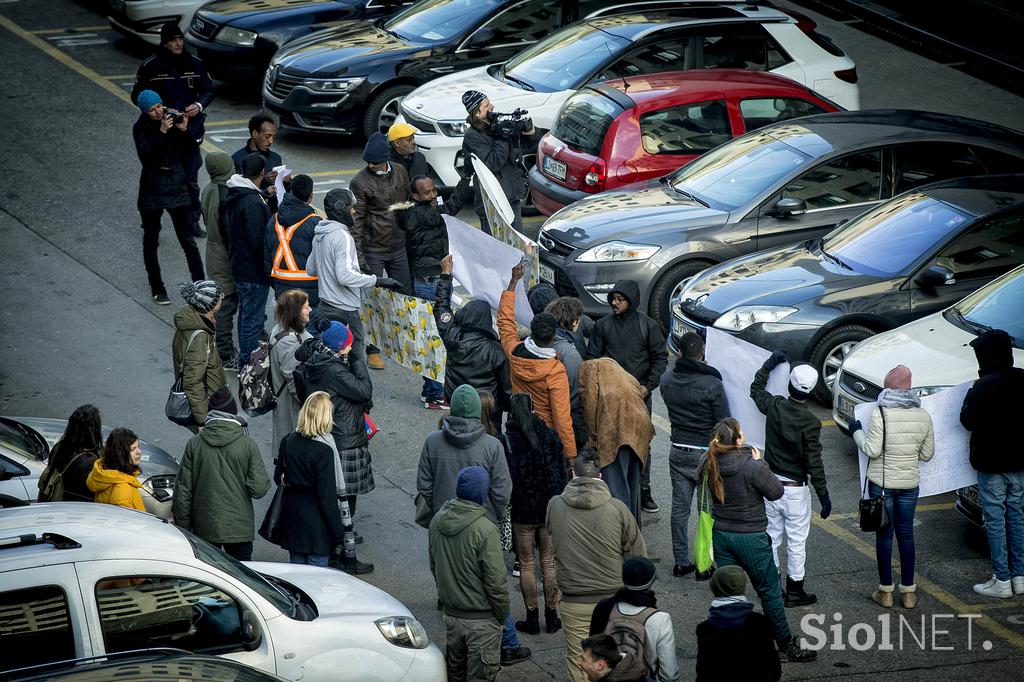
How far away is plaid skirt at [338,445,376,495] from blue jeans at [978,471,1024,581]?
3980 millimetres

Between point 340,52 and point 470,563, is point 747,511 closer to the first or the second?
point 470,563

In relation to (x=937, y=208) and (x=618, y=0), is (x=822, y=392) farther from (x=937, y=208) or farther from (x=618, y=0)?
(x=618, y=0)

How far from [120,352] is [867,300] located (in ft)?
21.7

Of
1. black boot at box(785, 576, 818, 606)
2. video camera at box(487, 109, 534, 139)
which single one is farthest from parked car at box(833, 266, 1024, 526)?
video camera at box(487, 109, 534, 139)

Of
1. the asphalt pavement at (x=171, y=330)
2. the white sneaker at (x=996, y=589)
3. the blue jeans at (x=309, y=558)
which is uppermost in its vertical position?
the blue jeans at (x=309, y=558)

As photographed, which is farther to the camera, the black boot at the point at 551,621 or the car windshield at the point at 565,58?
the car windshield at the point at 565,58

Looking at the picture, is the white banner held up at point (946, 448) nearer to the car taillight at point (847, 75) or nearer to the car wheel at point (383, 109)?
the car taillight at point (847, 75)

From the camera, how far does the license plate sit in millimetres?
13891

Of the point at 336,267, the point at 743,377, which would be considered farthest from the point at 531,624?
the point at 336,267

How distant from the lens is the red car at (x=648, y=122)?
13.6 metres

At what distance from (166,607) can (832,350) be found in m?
6.53

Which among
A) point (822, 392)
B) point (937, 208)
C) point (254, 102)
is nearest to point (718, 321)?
point (822, 392)

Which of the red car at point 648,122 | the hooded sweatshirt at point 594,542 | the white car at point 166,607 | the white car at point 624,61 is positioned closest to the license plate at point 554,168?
the red car at point 648,122

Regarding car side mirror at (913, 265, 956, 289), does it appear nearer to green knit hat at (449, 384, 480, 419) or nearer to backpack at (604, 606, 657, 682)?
green knit hat at (449, 384, 480, 419)
